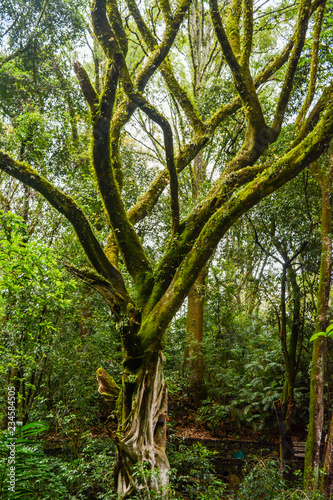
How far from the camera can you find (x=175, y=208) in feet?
16.9

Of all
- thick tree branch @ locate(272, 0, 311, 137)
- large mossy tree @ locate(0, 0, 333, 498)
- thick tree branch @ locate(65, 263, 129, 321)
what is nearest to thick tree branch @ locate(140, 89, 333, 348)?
large mossy tree @ locate(0, 0, 333, 498)

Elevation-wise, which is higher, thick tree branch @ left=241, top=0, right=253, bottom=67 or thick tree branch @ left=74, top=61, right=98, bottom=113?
thick tree branch @ left=241, top=0, right=253, bottom=67

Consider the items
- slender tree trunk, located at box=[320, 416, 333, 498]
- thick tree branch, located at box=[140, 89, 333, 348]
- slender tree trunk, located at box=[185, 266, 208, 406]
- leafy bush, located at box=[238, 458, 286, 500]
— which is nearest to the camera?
leafy bush, located at box=[238, 458, 286, 500]

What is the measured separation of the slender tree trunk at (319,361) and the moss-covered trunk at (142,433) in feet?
7.90

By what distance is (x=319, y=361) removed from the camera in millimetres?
5832

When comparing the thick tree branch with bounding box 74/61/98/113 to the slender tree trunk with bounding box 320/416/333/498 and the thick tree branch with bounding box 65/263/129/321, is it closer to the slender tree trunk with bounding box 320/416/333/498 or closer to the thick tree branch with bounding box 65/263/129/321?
the thick tree branch with bounding box 65/263/129/321

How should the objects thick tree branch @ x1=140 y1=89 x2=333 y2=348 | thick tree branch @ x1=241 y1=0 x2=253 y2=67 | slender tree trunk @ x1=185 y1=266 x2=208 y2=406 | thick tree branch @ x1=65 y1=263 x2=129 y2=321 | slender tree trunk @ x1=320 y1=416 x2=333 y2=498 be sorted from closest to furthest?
thick tree branch @ x1=140 y1=89 x2=333 y2=348, thick tree branch @ x1=65 y1=263 x2=129 y2=321, slender tree trunk @ x1=320 y1=416 x2=333 y2=498, thick tree branch @ x1=241 y1=0 x2=253 y2=67, slender tree trunk @ x1=185 y1=266 x2=208 y2=406

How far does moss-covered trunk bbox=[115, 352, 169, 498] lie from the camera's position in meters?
3.91

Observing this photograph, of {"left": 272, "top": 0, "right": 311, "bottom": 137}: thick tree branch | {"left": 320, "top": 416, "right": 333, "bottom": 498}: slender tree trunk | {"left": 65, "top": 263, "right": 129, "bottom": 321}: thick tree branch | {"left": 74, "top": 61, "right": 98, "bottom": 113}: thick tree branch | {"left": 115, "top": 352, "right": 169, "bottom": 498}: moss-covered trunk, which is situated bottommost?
{"left": 320, "top": 416, "right": 333, "bottom": 498}: slender tree trunk

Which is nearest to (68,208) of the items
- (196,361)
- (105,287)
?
(105,287)

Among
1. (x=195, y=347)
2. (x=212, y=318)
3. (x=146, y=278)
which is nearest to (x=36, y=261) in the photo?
(x=146, y=278)

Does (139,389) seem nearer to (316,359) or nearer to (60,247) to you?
(316,359)

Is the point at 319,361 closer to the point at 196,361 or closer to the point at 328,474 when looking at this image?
the point at 328,474

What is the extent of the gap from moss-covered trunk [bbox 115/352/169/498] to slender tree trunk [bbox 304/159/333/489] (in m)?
2.41
